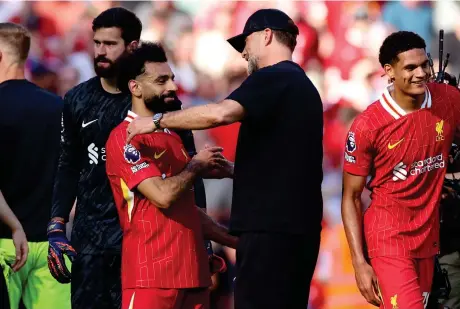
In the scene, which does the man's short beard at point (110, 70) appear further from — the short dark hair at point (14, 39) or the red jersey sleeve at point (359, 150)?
the red jersey sleeve at point (359, 150)

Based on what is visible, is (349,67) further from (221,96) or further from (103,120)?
(103,120)

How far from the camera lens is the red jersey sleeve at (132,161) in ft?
15.7

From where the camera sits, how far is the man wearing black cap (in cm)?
455

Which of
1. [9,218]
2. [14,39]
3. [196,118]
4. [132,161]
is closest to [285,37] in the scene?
[196,118]

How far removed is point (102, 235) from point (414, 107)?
179cm

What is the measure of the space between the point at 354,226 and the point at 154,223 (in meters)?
1.16

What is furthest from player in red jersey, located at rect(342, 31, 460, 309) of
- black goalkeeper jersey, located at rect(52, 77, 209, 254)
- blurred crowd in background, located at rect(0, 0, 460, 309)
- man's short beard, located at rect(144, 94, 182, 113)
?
blurred crowd in background, located at rect(0, 0, 460, 309)

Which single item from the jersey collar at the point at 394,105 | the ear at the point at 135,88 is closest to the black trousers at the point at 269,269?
the ear at the point at 135,88

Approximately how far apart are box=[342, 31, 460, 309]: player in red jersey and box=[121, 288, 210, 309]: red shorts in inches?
38.6

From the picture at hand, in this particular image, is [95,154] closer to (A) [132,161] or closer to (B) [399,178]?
(A) [132,161]

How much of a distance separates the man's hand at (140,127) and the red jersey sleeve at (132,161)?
0.22 meters

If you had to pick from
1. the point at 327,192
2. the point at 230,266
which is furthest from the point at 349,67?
the point at 230,266

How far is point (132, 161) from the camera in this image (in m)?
4.82

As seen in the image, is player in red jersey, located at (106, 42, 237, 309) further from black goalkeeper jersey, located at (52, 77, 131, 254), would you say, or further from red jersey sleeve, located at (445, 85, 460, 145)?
red jersey sleeve, located at (445, 85, 460, 145)
